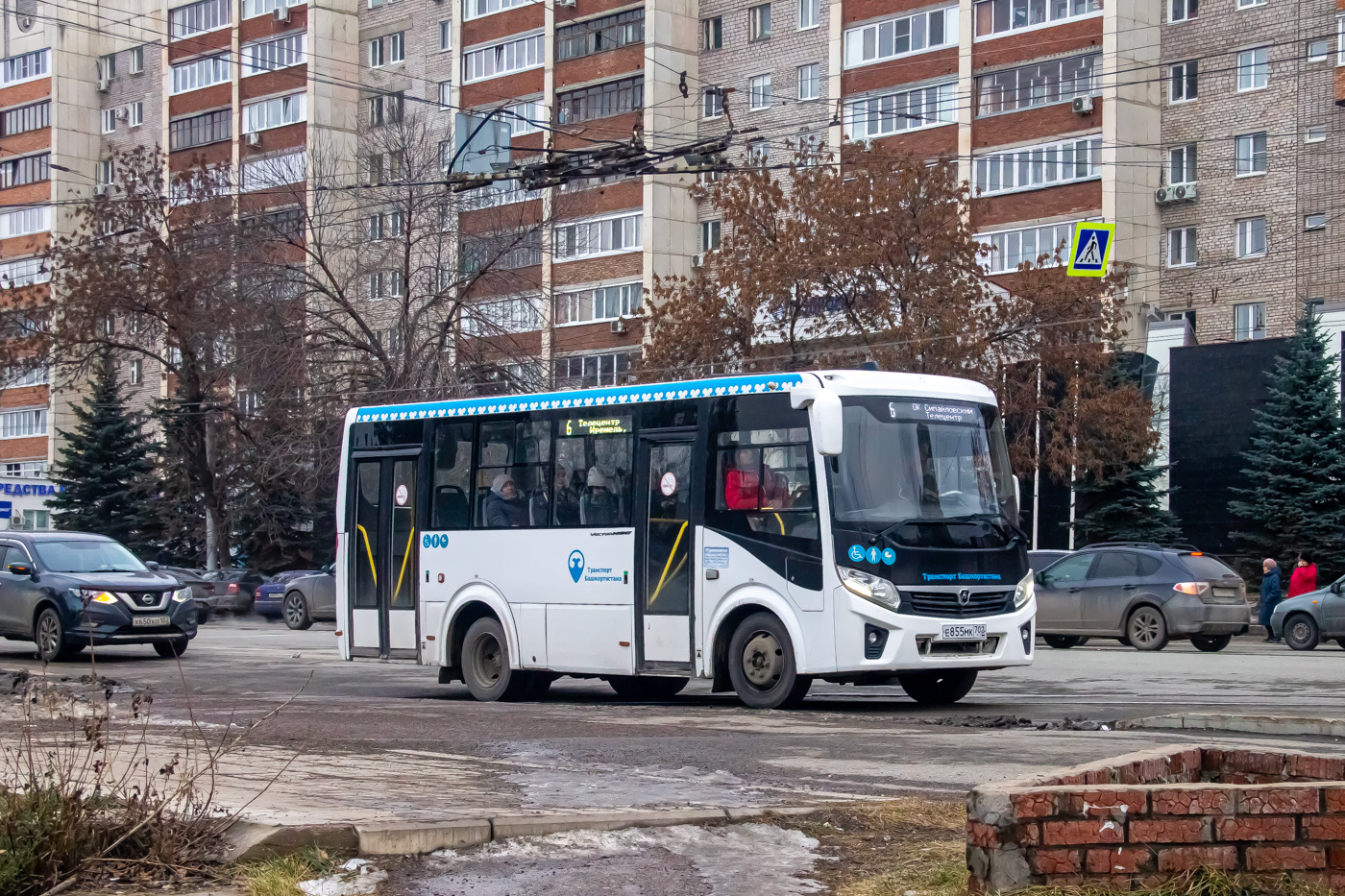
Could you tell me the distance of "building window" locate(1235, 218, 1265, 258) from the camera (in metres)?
47.8

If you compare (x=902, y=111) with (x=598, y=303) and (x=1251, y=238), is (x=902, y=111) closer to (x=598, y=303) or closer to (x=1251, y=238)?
(x=1251, y=238)

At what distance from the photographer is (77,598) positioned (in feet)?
70.6

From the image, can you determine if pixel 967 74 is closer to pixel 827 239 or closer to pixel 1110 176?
pixel 1110 176

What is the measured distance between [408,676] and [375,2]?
175 feet

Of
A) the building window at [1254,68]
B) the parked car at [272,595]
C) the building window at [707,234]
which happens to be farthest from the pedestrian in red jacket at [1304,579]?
the building window at [707,234]

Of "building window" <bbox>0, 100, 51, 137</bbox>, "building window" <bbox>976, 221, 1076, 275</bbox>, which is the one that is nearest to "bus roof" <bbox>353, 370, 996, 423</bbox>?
"building window" <bbox>976, 221, 1076, 275</bbox>

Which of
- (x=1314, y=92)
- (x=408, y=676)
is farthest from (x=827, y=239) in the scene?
(x=408, y=676)

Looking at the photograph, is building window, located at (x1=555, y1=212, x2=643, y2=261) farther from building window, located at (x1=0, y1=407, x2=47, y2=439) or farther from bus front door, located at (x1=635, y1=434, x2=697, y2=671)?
bus front door, located at (x1=635, y1=434, x2=697, y2=671)

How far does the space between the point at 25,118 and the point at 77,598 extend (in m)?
66.0

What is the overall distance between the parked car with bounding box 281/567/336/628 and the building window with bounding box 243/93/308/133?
113ft

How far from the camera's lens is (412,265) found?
A: 1770 inches

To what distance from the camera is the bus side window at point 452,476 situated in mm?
17219

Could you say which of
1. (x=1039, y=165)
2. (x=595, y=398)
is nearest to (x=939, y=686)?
(x=595, y=398)

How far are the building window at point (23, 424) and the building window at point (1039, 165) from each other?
162 feet
